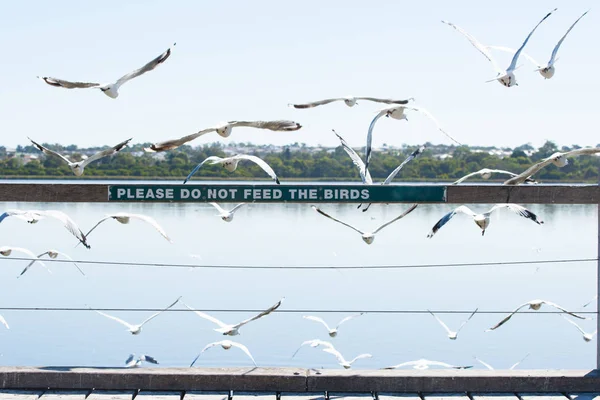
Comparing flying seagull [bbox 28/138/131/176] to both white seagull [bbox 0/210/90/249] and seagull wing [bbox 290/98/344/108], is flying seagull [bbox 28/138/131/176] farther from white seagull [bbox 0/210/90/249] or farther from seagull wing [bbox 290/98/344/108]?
seagull wing [bbox 290/98/344/108]

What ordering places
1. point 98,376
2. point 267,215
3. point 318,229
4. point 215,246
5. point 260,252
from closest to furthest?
1. point 98,376
2. point 260,252
3. point 215,246
4. point 318,229
5. point 267,215

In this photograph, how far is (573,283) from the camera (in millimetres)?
26297

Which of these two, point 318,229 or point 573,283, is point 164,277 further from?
point 318,229

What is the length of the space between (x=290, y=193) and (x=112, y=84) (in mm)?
2254

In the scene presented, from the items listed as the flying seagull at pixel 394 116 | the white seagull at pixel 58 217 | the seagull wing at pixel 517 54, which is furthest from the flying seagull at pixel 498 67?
the white seagull at pixel 58 217

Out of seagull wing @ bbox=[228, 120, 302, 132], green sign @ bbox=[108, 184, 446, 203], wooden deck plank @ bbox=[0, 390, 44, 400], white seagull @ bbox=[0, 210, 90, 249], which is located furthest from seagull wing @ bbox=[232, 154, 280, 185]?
wooden deck plank @ bbox=[0, 390, 44, 400]

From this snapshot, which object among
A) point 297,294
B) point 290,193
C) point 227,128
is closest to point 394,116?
point 227,128

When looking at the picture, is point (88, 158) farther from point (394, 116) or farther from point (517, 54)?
point (517, 54)

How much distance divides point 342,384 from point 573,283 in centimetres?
2313

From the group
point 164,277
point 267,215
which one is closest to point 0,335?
point 164,277

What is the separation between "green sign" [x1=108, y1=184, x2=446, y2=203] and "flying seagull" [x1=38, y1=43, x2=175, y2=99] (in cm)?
115

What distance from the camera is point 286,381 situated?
183 inches

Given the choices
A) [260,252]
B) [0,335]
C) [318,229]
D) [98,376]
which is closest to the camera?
[98,376]

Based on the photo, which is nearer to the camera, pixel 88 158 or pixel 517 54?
pixel 88 158
